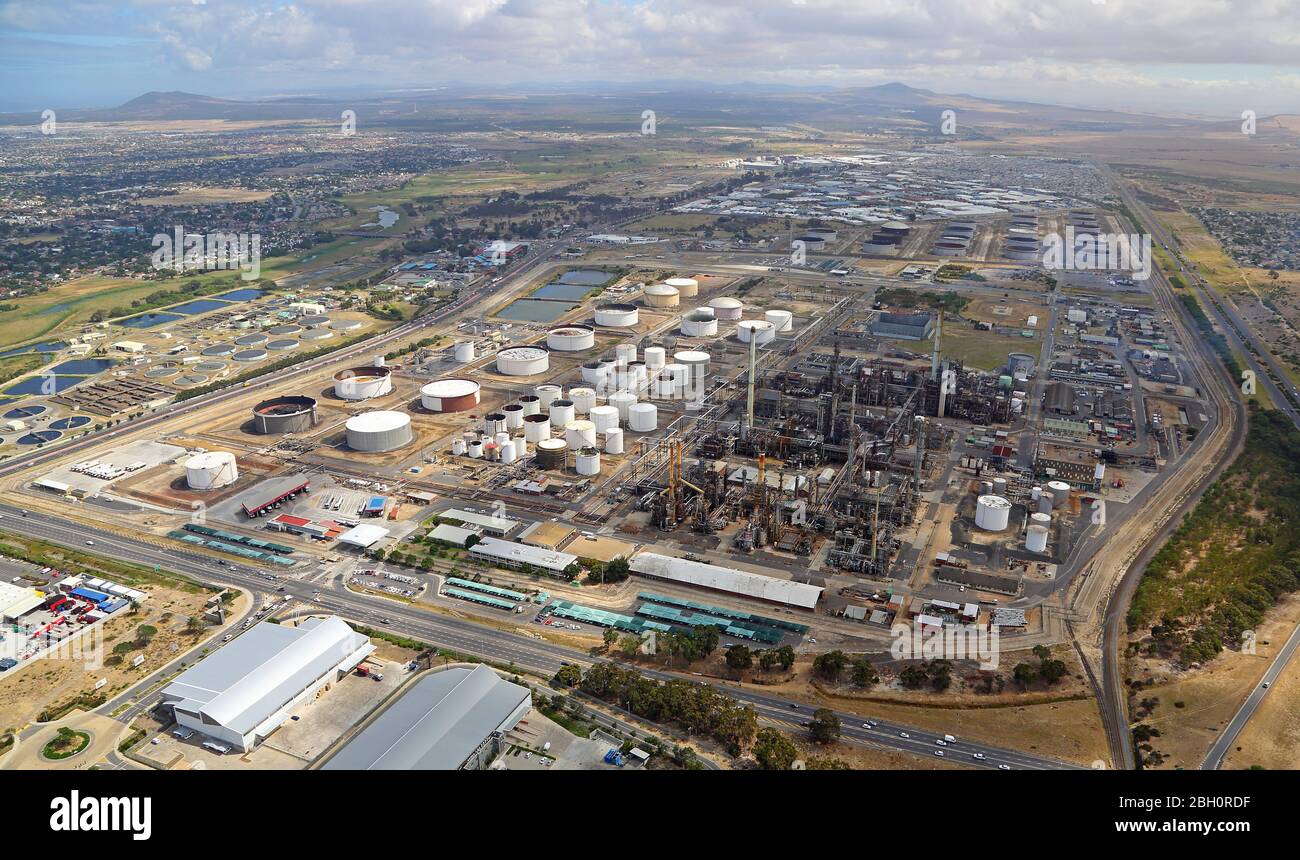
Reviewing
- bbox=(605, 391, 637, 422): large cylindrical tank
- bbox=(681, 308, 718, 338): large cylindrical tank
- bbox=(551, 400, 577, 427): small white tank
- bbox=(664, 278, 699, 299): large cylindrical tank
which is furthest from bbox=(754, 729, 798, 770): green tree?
bbox=(664, 278, 699, 299): large cylindrical tank

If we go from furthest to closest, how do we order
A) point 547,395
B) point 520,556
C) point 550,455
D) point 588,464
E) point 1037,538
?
point 547,395, point 550,455, point 588,464, point 1037,538, point 520,556

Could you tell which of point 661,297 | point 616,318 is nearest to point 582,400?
point 616,318

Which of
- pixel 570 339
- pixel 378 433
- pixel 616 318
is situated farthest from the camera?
pixel 616 318

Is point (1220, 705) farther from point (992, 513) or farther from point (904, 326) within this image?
point (904, 326)

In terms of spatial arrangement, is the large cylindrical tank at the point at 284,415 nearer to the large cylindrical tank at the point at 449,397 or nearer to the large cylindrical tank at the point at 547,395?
the large cylindrical tank at the point at 449,397

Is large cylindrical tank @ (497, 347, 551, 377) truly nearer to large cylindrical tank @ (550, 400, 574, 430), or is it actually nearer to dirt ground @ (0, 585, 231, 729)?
large cylindrical tank @ (550, 400, 574, 430)
